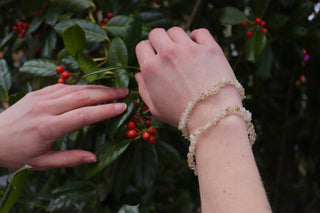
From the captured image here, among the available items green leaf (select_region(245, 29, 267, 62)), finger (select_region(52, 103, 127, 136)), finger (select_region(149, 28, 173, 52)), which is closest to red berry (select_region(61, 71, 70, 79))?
finger (select_region(52, 103, 127, 136))

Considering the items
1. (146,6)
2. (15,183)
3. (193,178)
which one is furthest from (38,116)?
(146,6)

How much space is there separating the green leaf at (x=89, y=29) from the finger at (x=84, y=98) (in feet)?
0.78

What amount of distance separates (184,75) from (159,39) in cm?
12

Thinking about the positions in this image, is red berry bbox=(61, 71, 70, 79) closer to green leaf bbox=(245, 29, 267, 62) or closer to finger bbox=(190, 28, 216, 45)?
finger bbox=(190, 28, 216, 45)

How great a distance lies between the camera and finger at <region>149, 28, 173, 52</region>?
0.71m

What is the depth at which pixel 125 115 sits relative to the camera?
2.64ft

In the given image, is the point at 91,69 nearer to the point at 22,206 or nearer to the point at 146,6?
the point at 22,206

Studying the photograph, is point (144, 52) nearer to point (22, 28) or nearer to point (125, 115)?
point (125, 115)

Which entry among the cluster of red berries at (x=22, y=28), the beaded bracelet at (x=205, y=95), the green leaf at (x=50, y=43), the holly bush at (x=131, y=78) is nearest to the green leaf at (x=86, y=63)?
the holly bush at (x=131, y=78)

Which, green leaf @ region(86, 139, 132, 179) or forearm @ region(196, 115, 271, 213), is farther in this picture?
green leaf @ region(86, 139, 132, 179)

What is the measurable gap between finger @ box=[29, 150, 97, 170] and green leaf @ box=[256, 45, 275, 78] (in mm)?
792

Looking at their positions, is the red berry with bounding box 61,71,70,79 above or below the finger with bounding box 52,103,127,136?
below

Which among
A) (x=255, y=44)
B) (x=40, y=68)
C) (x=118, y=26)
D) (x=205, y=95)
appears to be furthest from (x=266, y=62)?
(x=40, y=68)

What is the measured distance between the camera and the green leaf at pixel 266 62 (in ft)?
4.21
